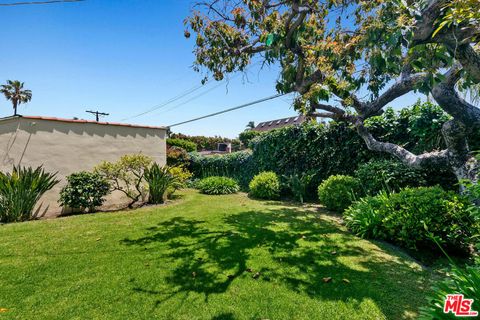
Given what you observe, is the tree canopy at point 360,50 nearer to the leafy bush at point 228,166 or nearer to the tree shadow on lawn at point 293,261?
the tree shadow on lawn at point 293,261

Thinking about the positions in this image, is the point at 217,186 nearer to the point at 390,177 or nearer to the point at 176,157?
the point at 176,157

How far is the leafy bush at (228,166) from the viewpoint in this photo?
13.6m

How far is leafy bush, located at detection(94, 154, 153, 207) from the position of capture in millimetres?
7898

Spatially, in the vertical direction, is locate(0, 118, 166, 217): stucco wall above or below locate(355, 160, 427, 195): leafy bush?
above

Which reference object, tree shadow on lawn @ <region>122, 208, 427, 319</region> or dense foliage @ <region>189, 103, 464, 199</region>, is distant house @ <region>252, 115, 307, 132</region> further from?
tree shadow on lawn @ <region>122, 208, 427, 319</region>

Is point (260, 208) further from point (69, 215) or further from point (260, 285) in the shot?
point (69, 215)

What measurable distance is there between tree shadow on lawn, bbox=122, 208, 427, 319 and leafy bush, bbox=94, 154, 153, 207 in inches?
134

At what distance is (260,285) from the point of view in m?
3.06

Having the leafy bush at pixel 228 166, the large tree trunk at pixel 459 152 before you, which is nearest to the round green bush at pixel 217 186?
the leafy bush at pixel 228 166

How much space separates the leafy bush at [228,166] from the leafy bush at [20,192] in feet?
29.7

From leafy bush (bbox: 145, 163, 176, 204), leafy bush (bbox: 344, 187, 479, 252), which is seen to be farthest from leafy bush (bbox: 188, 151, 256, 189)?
leafy bush (bbox: 344, 187, 479, 252)

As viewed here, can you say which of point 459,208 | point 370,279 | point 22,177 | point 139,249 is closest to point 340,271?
point 370,279

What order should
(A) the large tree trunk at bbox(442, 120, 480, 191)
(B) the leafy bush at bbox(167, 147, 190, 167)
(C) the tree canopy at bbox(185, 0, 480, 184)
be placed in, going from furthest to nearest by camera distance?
A: (B) the leafy bush at bbox(167, 147, 190, 167) < (A) the large tree trunk at bbox(442, 120, 480, 191) < (C) the tree canopy at bbox(185, 0, 480, 184)

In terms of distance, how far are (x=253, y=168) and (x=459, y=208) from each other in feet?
31.9
